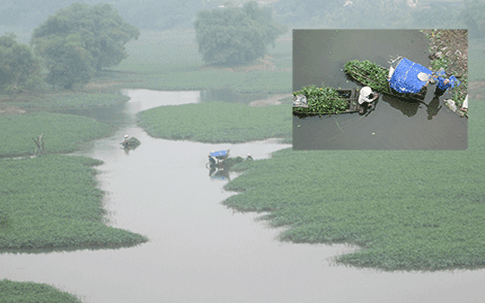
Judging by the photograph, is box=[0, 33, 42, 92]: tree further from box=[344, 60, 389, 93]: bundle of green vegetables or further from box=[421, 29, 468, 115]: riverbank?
box=[421, 29, 468, 115]: riverbank

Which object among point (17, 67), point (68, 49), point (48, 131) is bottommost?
point (48, 131)

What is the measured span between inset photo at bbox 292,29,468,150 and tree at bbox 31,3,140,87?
43.4m

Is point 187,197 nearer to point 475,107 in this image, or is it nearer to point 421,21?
point 475,107

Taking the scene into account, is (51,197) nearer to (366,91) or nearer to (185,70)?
(366,91)

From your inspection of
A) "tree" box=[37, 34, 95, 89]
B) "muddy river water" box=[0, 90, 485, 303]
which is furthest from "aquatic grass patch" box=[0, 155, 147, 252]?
"tree" box=[37, 34, 95, 89]

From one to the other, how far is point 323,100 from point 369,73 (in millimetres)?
877

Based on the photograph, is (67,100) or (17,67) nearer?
(17,67)

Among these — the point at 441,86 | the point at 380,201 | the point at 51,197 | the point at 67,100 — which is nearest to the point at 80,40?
the point at 67,100

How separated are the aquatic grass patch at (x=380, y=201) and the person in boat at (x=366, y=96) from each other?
7.89 m

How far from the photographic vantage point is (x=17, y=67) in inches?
1775

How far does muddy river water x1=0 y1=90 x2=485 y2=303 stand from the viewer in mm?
14648

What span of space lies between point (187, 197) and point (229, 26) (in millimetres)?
44788

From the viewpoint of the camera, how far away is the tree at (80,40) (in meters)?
50.0

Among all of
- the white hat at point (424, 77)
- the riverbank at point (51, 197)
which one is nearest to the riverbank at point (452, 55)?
the white hat at point (424, 77)
